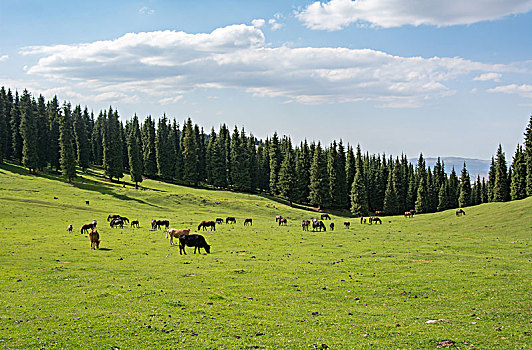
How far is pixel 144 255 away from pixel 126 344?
1906cm

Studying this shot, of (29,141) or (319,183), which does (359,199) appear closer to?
(319,183)

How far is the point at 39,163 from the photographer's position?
104688 millimetres

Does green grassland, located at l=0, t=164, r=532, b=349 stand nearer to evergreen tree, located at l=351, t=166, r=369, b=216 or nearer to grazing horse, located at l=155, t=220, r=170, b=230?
grazing horse, located at l=155, t=220, r=170, b=230

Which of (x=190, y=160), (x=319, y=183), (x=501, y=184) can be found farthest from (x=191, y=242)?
(x=501, y=184)

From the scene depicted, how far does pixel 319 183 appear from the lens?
4250 inches

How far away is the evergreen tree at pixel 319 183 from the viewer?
108062 mm

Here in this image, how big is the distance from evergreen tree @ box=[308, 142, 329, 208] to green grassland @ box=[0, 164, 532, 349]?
211ft

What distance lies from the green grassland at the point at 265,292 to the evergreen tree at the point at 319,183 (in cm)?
6433

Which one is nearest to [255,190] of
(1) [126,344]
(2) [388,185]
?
(2) [388,185]

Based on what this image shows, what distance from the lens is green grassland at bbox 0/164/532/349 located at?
1361 centimetres

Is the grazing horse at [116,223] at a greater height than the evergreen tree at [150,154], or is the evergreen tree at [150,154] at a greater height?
the evergreen tree at [150,154]

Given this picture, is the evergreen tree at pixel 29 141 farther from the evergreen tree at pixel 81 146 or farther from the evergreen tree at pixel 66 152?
the evergreen tree at pixel 81 146

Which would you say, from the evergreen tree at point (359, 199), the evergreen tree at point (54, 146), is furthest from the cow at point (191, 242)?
the evergreen tree at point (54, 146)

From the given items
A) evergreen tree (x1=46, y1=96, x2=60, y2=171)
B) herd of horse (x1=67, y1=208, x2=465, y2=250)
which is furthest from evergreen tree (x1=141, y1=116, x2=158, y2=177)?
herd of horse (x1=67, y1=208, x2=465, y2=250)
